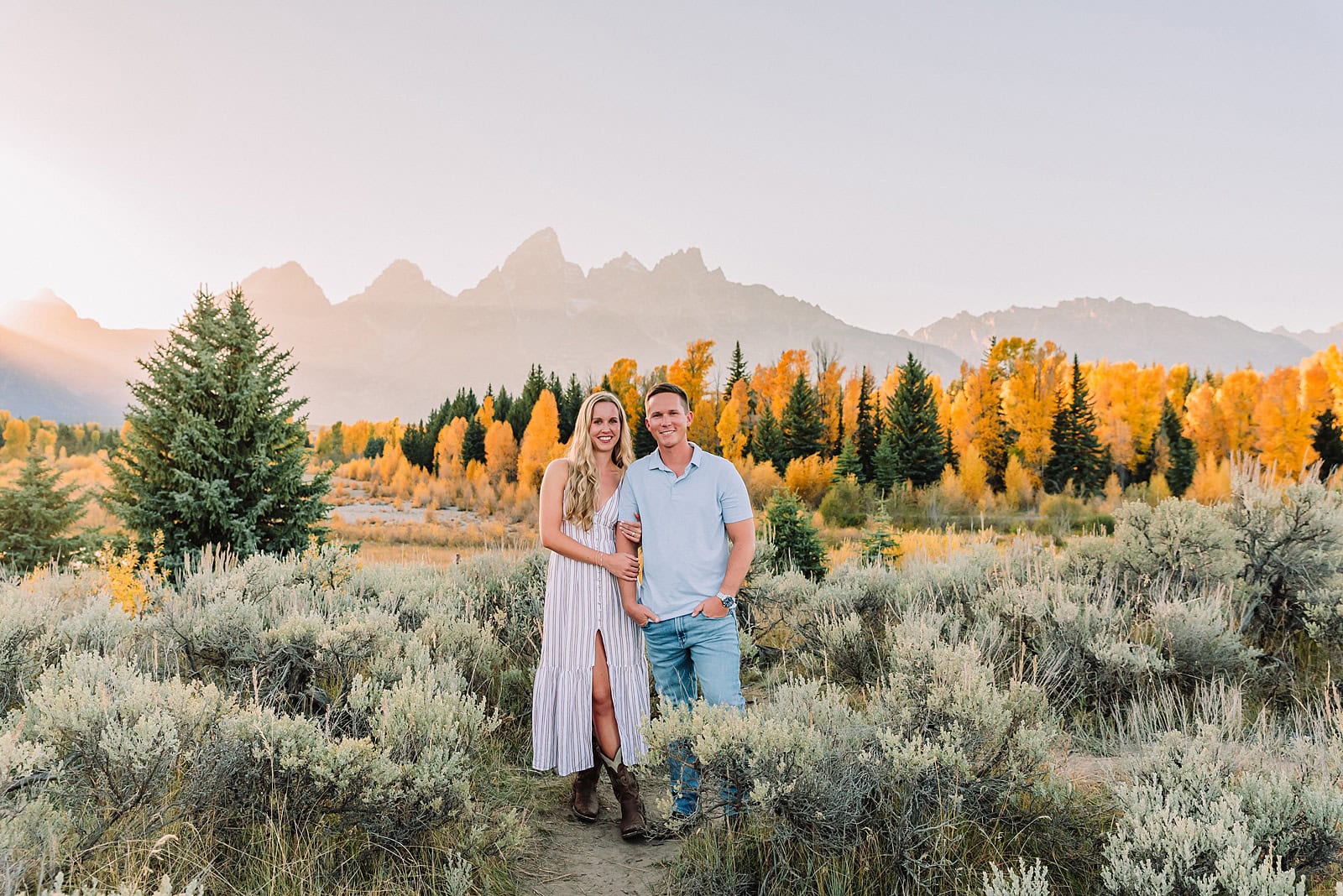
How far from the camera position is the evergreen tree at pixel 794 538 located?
35.5 feet

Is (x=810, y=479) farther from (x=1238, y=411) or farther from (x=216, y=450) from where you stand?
(x=1238, y=411)

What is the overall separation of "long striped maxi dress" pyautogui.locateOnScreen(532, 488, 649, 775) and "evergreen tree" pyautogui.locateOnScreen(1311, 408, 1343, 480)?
44351mm

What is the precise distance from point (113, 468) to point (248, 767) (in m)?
9.32

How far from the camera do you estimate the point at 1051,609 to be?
5.46 m

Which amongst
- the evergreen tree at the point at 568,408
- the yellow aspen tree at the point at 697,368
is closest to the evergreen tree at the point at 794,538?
the yellow aspen tree at the point at 697,368

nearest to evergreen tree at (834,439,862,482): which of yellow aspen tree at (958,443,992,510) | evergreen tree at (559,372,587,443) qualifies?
yellow aspen tree at (958,443,992,510)

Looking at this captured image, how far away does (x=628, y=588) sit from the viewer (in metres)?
3.54

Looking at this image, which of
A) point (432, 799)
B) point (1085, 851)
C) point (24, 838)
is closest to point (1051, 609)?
point (1085, 851)

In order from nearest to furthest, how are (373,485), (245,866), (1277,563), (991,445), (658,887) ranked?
(245,866), (658,887), (1277,563), (991,445), (373,485)

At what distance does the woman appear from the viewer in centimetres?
357

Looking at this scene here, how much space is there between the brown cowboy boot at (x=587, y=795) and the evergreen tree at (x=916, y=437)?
→ 3234cm

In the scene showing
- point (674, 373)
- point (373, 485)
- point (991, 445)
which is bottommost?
point (373, 485)

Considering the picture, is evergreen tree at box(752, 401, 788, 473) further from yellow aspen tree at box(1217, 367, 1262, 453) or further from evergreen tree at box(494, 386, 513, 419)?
yellow aspen tree at box(1217, 367, 1262, 453)

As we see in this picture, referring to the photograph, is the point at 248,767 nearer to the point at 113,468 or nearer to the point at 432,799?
the point at 432,799
